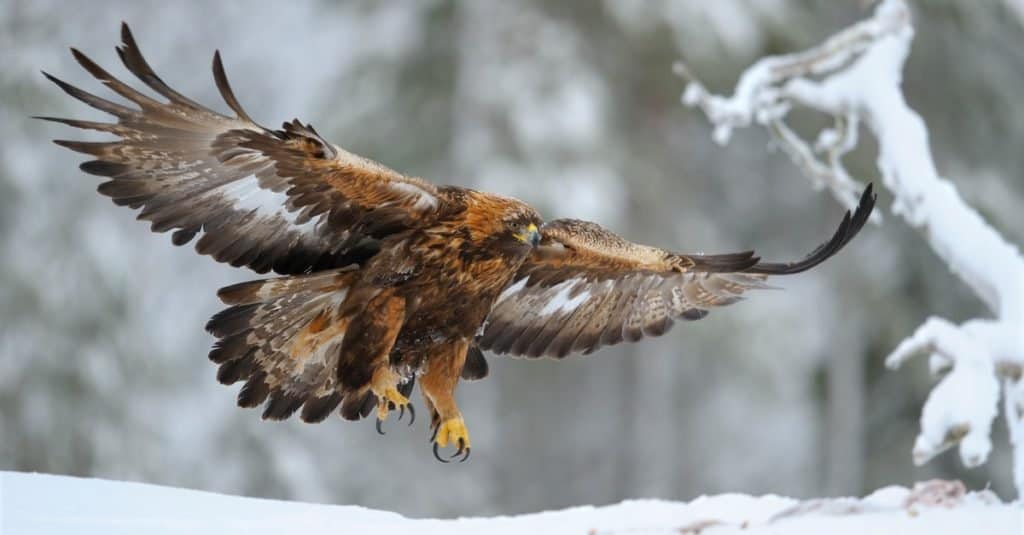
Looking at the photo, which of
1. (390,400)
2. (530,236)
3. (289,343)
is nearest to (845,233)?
(530,236)

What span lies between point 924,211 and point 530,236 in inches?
102

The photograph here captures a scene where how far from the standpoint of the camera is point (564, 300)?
6562mm

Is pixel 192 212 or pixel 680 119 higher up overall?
pixel 680 119

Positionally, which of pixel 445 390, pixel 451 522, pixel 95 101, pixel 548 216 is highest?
pixel 548 216

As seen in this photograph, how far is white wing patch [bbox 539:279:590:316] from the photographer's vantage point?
655 cm

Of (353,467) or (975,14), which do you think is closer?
(353,467)

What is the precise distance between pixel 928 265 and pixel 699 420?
3084 mm

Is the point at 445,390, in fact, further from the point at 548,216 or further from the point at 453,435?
the point at 548,216

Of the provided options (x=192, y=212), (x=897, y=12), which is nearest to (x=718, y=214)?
(x=897, y=12)

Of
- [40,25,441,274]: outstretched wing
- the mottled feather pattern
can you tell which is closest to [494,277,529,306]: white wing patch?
the mottled feather pattern

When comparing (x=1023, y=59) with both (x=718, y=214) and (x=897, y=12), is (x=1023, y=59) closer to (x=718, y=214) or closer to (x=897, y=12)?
(x=718, y=214)

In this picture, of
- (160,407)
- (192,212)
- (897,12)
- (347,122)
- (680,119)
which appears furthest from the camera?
(680,119)

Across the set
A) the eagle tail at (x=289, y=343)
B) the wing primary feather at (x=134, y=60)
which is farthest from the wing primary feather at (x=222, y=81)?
the eagle tail at (x=289, y=343)

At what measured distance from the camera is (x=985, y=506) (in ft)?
20.5
